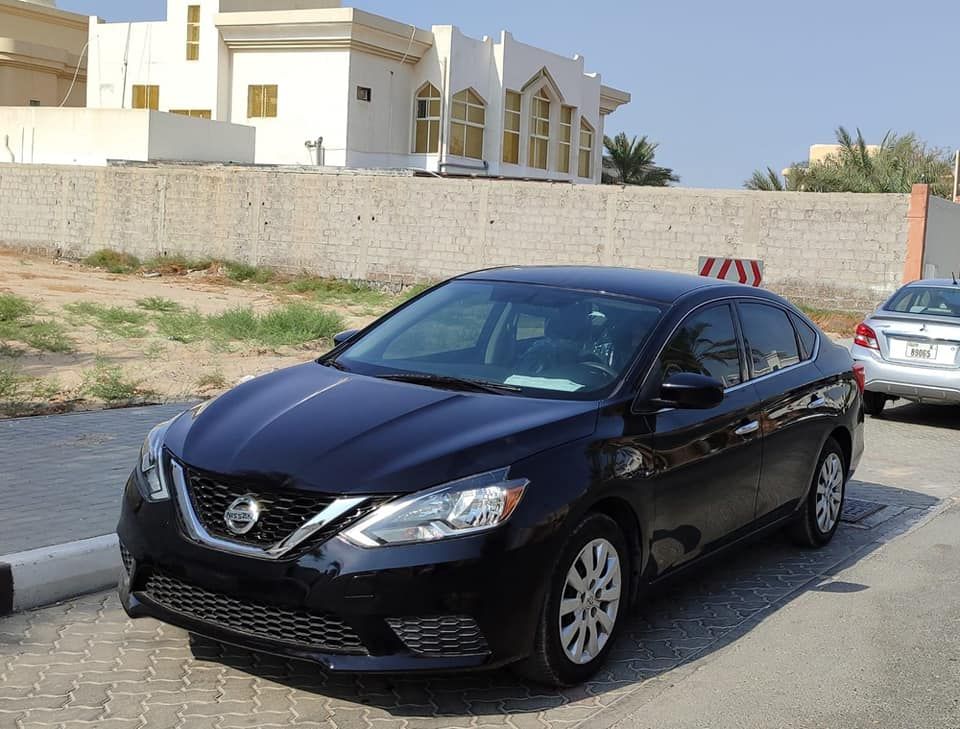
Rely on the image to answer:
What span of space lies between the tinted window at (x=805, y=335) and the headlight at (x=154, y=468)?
3.78 m

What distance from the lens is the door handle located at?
5941 mm

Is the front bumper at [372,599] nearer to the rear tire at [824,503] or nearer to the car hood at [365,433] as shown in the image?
the car hood at [365,433]

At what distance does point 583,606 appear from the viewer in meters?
4.78

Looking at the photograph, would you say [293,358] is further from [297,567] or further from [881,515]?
[297,567]

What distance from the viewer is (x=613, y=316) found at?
578 centimetres

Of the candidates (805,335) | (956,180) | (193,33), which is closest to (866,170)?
(956,180)

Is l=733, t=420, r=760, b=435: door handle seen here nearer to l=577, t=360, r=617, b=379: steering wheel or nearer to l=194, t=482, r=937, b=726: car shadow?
l=194, t=482, r=937, b=726: car shadow

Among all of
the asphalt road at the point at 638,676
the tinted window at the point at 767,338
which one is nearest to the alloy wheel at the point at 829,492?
the asphalt road at the point at 638,676

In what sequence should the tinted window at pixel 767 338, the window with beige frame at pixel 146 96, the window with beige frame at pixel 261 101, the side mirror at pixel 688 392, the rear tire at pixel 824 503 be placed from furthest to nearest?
1. the window with beige frame at pixel 146 96
2. the window with beige frame at pixel 261 101
3. the rear tire at pixel 824 503
4. the tinted window at pixel 767 338
5. the side mirror at pixel 688 392

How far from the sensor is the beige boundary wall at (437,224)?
25.4 metres

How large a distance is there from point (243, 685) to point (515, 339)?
2089 mm

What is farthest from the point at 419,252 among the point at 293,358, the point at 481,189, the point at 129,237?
the point at 293,358

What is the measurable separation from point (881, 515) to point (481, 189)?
2162cm

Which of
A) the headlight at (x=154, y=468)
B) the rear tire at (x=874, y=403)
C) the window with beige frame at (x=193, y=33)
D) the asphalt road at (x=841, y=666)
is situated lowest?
the asphalt road at (x=841, y=666)
